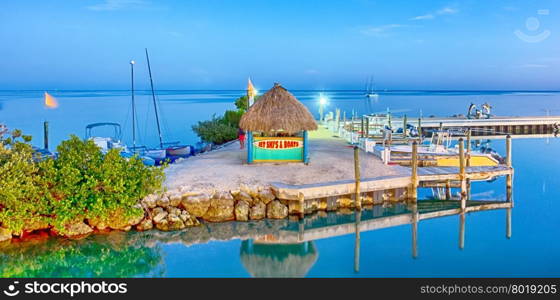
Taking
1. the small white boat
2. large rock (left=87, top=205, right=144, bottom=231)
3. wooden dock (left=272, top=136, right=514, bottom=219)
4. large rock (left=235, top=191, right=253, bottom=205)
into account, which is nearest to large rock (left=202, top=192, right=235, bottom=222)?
large rock (left=235, top=191, right=253, bottom=205)

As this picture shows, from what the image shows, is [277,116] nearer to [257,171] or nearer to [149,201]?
[257,171]

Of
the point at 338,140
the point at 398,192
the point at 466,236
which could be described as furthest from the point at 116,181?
the point at 338,140

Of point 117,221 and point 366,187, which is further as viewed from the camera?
point 366,187

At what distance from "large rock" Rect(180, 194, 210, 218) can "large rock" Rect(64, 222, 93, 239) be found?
262 cm

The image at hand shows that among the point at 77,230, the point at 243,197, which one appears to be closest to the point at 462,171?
the point at 243,197

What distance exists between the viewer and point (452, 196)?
17516 mm

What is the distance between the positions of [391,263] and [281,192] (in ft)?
12.2

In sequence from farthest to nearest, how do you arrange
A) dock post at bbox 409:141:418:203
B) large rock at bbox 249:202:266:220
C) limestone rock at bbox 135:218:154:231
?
1. dock post at bbox 409:141:418:203
2. large rock at bbox 249:202:266:220
3. limestone rock at bbox 135:218:154:231

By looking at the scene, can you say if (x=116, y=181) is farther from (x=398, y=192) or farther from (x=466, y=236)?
(x=466, y=236)

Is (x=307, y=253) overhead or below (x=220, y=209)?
below

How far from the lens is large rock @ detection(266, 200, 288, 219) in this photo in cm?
1366

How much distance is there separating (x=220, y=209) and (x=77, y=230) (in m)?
3.80

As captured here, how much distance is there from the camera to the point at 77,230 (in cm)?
1233

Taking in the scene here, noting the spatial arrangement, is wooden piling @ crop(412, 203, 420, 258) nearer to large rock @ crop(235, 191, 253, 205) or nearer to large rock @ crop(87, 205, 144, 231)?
large rock @ crop(235, 191, 253, 205)
